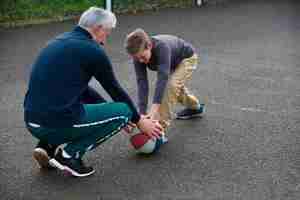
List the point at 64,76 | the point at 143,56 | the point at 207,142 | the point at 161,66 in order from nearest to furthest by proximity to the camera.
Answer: the point at 64,76
the point at 143,56
the point at 161,66
the point at 207,142

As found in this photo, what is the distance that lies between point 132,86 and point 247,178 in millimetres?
2948

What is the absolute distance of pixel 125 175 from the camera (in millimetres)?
4473

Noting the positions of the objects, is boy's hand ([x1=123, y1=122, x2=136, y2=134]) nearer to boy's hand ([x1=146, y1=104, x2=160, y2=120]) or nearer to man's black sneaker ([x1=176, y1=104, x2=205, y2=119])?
boy's hand ([x1=146, y1=104, x2=160, y2=120])

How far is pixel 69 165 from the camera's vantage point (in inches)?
171

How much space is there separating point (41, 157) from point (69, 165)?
25 cm

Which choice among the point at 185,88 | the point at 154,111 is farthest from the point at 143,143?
the point at 185,88

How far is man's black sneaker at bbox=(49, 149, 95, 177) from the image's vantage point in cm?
434

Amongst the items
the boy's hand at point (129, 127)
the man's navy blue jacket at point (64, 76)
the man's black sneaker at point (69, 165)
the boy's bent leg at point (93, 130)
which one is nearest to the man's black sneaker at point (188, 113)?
the boy's hand at point (129, 127)

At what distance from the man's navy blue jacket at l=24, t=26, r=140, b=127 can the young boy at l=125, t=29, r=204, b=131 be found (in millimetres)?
564

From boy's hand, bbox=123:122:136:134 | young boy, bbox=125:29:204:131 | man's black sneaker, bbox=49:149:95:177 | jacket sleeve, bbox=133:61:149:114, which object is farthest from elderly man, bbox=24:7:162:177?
jacket sleeve, bbox=133:61:149:114

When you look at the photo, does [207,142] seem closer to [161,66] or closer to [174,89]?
[174,89]

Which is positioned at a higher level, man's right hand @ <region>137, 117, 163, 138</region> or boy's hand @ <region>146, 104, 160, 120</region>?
man's right hand @ <region>137, 117, 163, 138</region>

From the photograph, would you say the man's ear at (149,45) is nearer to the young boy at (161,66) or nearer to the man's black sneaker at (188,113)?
the young boy at (161,66)

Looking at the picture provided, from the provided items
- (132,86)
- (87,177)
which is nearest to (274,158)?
(87,177)
